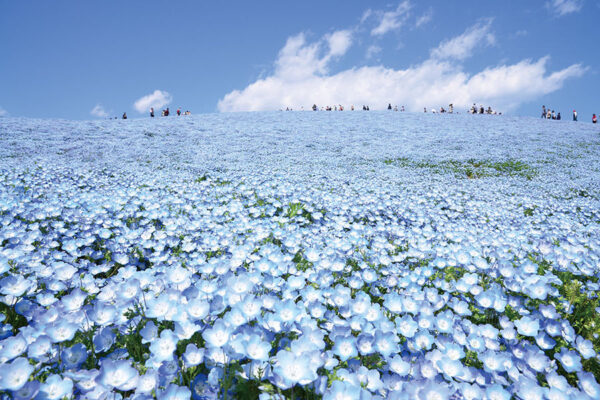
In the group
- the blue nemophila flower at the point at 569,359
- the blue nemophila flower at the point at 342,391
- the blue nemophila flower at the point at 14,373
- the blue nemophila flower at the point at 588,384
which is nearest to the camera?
the blue nemophila flower at the point at 14,373

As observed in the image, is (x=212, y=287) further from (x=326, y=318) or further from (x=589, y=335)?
(x=589, y=335)

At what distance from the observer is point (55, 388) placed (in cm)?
134

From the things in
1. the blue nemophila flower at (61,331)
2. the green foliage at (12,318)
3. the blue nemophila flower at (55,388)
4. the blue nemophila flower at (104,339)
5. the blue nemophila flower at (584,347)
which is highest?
the blue nemophila flower at (61,331)

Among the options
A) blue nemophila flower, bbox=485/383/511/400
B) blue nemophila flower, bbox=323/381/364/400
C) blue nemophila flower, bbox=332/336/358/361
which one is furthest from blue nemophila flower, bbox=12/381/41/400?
blue nemophila flower, bbox=485/383/511/400

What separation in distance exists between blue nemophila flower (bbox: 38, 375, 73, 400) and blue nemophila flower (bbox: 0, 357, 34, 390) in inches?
3.4

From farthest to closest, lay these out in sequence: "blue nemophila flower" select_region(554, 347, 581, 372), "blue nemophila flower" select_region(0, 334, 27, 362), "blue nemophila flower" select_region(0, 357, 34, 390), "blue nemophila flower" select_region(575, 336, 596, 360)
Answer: "blue nemophila flower" select_region(575, 336, 596, 360)
"blue nemophila flower" select_region(554, 347, 581, 372)
"blue nemophila flower" select_region(0, 334, 27, 362)
"blue nemophila flower" select_region(0, 357, 34, 390)

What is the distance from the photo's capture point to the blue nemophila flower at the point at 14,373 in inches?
50.3

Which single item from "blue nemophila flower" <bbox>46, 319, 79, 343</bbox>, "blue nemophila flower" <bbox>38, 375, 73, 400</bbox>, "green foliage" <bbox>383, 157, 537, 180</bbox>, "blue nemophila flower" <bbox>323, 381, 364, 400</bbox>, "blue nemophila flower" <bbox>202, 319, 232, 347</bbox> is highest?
"blue nemophila flower" <bbox>46, 319, 79, 343</bbox>

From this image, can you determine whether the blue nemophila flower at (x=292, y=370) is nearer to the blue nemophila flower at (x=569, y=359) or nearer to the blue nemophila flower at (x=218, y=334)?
the blue nemophila flower at (x=218, y=334)

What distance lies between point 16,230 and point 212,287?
141 inches

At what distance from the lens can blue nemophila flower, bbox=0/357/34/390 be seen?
1279 millimetres

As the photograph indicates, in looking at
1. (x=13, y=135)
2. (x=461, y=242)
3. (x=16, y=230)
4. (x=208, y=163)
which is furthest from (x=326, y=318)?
(x=13, y=135)

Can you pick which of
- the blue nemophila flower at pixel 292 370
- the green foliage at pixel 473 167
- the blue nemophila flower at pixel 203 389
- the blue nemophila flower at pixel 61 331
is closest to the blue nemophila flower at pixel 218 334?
the blue nemophila flower at pixel 203 389

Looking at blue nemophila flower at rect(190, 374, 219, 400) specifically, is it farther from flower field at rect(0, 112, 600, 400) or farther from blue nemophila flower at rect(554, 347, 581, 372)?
blue nemophila flower at rect(554, 347, 581, 372)
